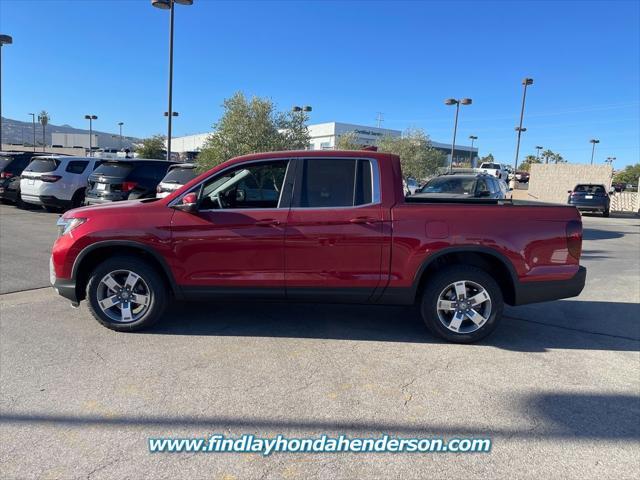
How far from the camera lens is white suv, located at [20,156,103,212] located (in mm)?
13359

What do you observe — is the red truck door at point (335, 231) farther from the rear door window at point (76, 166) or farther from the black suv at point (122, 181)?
the rear door window at point (76, 166)

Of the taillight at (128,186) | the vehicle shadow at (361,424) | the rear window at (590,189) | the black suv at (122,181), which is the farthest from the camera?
the rear window at (590,189)

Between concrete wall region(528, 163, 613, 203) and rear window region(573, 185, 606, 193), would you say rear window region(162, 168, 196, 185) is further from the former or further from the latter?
concrete wall region(528, 163, 613, 203)

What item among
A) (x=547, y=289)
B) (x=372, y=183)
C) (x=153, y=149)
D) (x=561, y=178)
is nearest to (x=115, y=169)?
(x=372, y=183)

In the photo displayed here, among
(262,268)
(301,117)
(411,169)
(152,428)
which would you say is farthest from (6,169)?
(411,169)

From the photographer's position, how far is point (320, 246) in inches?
174

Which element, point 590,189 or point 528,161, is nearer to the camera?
point 590,189

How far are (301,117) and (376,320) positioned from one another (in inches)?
452

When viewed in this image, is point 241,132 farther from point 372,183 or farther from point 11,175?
point 372,183

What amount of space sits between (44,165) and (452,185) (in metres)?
11.8

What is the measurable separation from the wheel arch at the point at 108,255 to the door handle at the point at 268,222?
102cm

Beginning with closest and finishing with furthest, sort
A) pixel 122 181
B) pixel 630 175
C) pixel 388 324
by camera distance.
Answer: pixel 388 324
pixel 122 181
pixel 630 175

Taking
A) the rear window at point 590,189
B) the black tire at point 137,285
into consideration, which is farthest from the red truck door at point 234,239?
the rear window at point 590,189

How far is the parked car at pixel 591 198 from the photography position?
2236 cm
